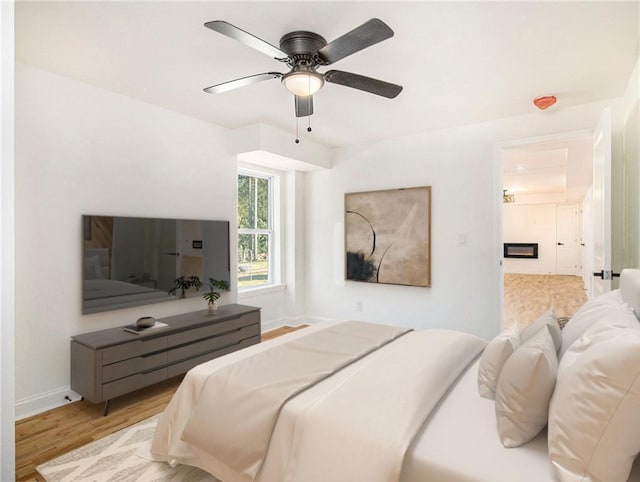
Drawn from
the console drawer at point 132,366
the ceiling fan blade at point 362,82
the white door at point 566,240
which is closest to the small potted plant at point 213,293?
the console drawer at point 132,366

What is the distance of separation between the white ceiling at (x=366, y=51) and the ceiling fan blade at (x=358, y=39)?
21 cm

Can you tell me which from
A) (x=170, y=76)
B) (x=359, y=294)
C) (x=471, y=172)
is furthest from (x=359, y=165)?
(x=170, y=76)

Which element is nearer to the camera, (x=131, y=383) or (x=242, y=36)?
(x=242, y=36)

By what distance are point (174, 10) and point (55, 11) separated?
66cm

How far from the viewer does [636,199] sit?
107 inches

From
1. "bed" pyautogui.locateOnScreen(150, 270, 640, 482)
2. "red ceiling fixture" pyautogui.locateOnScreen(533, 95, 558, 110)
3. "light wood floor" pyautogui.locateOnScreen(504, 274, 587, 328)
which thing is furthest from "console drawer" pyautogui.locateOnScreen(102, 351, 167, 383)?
"light wood floor" pyautogui.locateOnScreen(504, 274, 587, 328)

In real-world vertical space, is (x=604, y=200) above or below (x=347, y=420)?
above

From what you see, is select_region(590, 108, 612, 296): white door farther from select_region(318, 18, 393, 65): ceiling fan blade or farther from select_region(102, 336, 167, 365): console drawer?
select_region(102, 336, 167, 365): console drawer

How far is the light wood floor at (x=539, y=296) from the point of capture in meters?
5.54

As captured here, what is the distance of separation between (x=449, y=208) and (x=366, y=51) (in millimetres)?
2215

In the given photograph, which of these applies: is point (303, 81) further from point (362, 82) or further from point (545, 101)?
point (545, 101)

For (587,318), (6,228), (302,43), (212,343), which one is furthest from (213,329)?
(587,318)

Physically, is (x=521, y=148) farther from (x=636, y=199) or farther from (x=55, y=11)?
(x=55, y=11)

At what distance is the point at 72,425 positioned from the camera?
7.89 ft
